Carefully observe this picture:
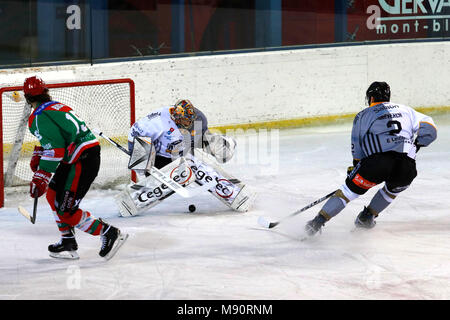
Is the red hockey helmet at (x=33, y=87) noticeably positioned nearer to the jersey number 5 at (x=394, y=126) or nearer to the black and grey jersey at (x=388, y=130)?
the black and grey jersey at (x=388, y=130)

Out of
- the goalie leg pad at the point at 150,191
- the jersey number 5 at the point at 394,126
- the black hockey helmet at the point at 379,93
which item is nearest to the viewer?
the jersey number 5 at the point at 394,126

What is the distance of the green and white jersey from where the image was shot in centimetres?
491

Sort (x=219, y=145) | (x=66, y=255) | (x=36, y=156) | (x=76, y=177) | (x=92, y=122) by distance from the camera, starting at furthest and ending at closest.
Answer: (x=92, y=122)
(x=219, y=145)
(x=66, y=255)
(x=36, y=156)
(x=76, y=177)

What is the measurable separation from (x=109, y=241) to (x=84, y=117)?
281 centimetres

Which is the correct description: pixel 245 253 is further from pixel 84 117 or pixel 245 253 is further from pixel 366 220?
pixel 84 117

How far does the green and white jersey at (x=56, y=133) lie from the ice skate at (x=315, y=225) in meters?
1.50

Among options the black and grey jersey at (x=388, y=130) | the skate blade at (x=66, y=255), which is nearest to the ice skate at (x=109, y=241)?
the skate blade at (x=66, y=255)

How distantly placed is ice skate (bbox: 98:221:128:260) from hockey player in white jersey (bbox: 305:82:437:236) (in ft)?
3.85

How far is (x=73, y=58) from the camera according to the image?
8836 millimetres

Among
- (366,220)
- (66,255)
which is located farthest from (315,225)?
(66,255)

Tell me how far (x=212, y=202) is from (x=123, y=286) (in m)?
2.08

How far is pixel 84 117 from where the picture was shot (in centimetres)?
786

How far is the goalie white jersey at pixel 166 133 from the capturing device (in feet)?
20.8
